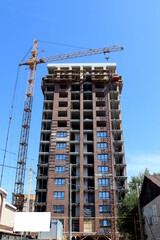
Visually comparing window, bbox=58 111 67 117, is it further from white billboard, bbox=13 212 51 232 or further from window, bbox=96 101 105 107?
white billboard, bbox=13 212 51 232

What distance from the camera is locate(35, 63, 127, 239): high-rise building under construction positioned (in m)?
61.8

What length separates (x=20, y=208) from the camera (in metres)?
63.9

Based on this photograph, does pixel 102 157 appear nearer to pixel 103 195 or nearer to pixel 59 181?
pixel 103 195

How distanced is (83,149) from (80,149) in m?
0.92

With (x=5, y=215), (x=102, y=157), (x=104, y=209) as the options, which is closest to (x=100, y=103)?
(x=102, y=157)

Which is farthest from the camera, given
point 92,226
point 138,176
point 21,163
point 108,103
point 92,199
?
point 108,103

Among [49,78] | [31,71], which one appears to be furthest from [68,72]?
[31,71]

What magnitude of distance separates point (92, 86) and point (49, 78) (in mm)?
14838

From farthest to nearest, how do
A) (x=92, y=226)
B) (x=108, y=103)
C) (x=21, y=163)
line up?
(x=108, y=103)
(x=21, y=163)
(x=92, y=226)

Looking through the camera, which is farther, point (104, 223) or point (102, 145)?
point (102, 145)

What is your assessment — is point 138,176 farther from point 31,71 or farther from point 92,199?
point 31,71

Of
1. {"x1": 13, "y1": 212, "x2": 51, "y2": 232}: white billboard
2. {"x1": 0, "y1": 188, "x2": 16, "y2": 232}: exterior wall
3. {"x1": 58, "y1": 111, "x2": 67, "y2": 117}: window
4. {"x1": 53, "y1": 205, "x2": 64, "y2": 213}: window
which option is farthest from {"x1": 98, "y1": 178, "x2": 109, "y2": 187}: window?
{"x1": 13, "y1": 212, "x2": 51, "y2": 232}: white billboard

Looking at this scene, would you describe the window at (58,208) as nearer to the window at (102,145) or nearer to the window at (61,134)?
the window at (102,145)

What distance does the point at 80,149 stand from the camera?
70.1 m
